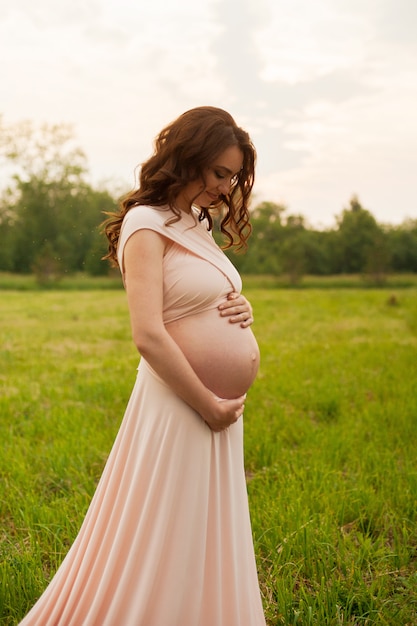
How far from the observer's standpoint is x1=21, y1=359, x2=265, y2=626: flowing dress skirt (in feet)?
5.84

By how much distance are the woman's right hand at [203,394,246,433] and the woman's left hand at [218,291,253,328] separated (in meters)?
0.24

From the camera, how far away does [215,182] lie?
1.81 meters

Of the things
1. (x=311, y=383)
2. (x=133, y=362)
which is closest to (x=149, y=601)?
(x=311, y=383)

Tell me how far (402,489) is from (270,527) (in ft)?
3.02

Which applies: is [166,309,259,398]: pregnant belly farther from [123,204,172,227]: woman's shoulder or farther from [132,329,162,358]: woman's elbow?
[123,204,172,227]: woman's shoulder

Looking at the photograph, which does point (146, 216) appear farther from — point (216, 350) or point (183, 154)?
point (216, 350)

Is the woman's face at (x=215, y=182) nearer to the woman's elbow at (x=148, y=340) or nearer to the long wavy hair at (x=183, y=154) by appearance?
the long wavy hair at (x=183, y=154)

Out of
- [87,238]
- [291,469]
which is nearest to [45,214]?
[87,238]

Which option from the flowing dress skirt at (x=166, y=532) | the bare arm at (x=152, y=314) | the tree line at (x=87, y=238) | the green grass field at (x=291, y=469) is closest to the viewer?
the bare arm at (x=152, y=314)

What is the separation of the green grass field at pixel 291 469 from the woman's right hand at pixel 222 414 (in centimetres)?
93

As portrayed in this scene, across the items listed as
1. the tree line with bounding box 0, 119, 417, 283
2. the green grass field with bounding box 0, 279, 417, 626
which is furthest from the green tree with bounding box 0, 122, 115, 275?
the green grass field with bounding box 0, 279, 417, 626

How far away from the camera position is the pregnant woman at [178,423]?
1.71 meters

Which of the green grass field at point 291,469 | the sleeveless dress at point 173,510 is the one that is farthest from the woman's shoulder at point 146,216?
the green grass field at point 291,469

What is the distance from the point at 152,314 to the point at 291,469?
2442 mm
